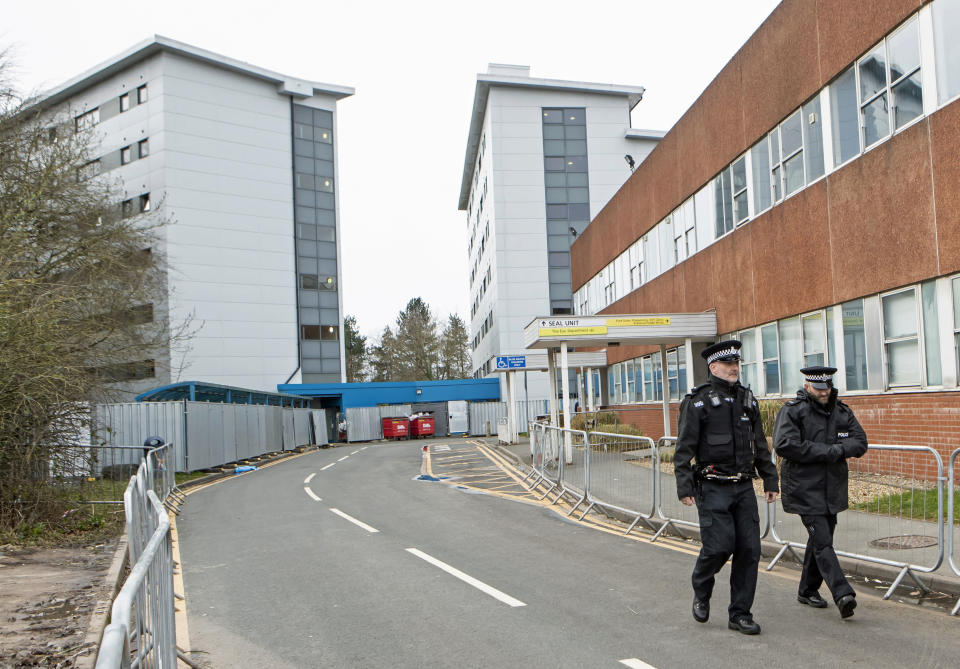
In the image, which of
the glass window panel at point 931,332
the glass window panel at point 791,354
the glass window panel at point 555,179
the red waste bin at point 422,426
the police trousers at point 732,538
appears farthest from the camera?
the glass window panel at point 555,179

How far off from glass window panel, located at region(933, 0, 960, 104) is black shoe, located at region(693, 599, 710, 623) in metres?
9.01

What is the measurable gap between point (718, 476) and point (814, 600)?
1.51 metres

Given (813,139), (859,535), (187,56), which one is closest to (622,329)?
(813,139)

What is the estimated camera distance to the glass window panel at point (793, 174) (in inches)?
641

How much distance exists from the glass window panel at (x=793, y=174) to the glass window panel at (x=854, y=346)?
306cm

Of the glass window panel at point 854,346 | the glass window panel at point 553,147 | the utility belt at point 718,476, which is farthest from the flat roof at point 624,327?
the glass window panel at point 553,147

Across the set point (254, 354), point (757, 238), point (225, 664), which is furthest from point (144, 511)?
point (254, 354)

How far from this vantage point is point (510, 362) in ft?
113

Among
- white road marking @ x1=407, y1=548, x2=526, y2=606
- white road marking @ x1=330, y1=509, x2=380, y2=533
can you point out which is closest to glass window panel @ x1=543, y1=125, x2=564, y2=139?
white road marking @ x1=330, y1=509, x2=380, y2=533

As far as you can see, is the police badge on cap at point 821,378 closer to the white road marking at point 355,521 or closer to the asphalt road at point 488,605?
the asphalt road at point 488,605

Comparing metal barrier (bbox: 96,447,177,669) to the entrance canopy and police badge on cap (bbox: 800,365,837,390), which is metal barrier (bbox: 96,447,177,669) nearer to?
police badge on cap (bbox: 800,365,837,390)

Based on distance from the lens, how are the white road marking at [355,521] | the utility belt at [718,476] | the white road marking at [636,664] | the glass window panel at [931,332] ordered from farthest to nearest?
1. the glass window panel at [931,332]
2. the white road marking at [355,521]
3. the utility belt at [718,476]
4. the white road marking at [636,664]

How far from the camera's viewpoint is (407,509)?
13727 mm

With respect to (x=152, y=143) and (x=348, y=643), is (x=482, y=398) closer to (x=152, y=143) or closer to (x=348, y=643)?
(x=152, y=143)
